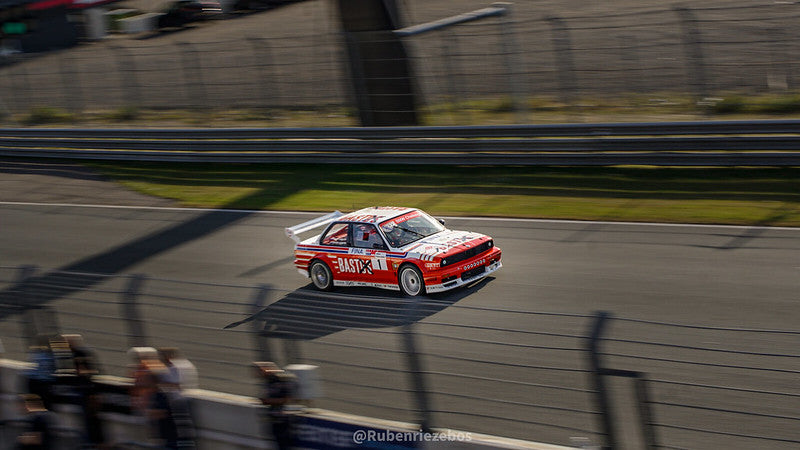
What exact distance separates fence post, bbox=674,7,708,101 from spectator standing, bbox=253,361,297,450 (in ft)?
39.4

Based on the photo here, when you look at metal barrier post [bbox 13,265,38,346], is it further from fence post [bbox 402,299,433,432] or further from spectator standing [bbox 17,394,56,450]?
fence post [bbox 402,299,433,432]

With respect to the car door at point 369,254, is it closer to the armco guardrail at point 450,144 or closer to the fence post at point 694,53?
the armco guardrail at point 450,144

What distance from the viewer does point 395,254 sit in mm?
11570

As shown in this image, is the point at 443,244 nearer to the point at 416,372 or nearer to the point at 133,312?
the point at 133,312

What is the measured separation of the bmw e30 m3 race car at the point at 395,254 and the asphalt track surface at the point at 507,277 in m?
0.30

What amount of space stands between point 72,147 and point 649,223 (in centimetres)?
1663

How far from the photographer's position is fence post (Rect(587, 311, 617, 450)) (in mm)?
4988

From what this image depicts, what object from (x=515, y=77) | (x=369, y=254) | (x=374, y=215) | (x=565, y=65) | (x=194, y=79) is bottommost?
(x=369, y=254)

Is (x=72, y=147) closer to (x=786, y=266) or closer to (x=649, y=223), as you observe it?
(x=649, y=223)

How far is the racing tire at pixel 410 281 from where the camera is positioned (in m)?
11.4

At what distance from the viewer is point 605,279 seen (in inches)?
443

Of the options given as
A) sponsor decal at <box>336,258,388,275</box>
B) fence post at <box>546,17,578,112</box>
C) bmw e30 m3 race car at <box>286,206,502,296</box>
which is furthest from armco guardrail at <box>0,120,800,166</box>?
sponsor decal at <box>336,258,388,275</box>

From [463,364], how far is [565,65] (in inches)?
516
